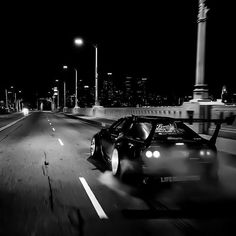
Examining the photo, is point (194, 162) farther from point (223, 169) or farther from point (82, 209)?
point (223, 169)

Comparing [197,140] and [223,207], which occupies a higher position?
[197,140]

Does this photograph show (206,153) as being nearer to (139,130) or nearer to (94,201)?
(139,130)

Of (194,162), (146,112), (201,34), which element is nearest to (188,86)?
(146,112)

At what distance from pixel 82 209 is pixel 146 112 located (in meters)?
19.0

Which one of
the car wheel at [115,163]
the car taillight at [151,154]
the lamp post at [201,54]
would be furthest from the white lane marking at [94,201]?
the lamp post at [201,54]

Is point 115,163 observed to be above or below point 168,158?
below

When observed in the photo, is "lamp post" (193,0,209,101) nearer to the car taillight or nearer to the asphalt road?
the asphalt road

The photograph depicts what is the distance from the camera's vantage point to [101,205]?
5355 millimetres

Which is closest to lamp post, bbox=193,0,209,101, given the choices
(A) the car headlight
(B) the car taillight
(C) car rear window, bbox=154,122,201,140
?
(C) car rear window, bbox=154,122,201,140

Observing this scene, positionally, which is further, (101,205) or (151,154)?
(151,154)

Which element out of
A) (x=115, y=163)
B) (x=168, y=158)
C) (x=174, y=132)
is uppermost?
(x=174, y=132)

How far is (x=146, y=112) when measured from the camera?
23875mm

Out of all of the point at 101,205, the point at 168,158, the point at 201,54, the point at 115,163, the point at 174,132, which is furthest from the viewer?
the point at 201,54

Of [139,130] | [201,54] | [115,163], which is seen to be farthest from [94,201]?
[201,54]
